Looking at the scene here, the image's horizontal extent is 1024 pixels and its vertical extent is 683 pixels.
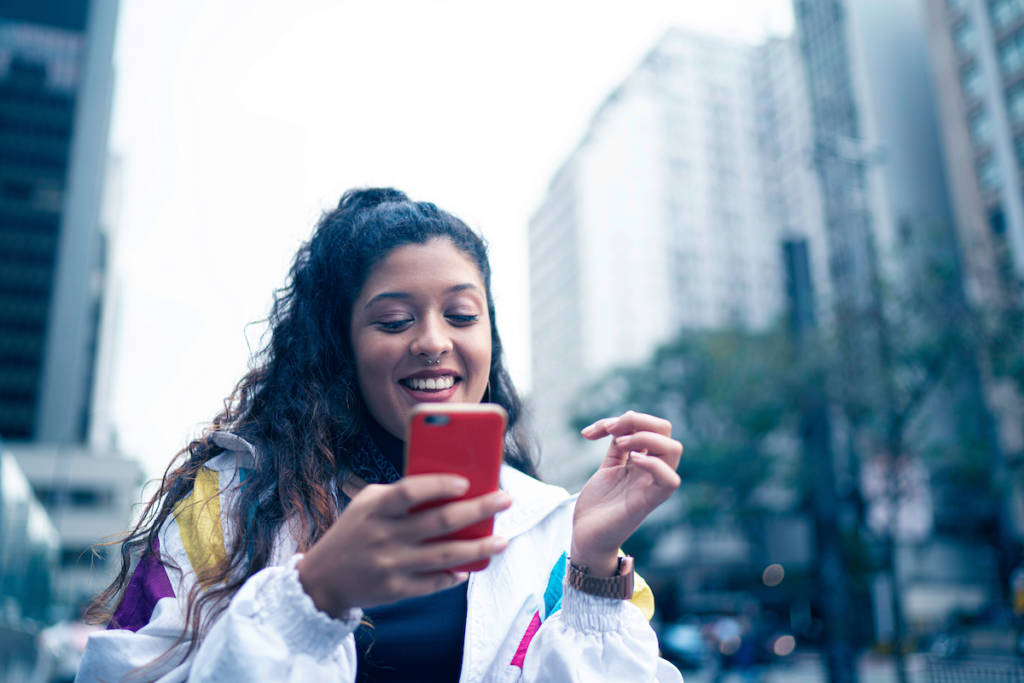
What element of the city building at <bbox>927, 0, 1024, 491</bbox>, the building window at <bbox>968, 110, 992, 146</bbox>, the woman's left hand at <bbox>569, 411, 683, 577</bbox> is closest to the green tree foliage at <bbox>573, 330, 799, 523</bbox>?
the city building at <bbox>927, 0, 1024, 491</bbox>

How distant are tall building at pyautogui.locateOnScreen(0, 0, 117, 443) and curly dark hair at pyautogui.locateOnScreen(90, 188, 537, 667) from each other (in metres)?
43.4

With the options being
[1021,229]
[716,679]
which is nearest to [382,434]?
[716,679]

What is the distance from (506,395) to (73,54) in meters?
59.7

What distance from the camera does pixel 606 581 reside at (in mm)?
1447

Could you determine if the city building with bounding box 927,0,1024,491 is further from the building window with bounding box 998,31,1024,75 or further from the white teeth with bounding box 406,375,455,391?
the white teeth with bounding box 406,375,455,391

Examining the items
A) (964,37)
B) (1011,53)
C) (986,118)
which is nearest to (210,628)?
(1011,53)

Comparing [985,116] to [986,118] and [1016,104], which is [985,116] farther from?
[1016,104]

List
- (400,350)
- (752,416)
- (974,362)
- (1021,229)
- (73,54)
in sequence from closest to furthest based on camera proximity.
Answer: (400,350) → (974,362) → (752,416) → (1021,229) → (73,54)

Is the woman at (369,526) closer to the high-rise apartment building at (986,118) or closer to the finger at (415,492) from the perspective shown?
the finger at (415,492)

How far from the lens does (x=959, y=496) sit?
3591cm

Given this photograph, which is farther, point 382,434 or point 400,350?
point 382,434

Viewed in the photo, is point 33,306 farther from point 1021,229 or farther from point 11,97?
point 1021,229

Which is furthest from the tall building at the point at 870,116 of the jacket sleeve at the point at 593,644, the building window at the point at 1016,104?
the jacket sleeve at the point at 593,644

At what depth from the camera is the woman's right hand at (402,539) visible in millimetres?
1026
